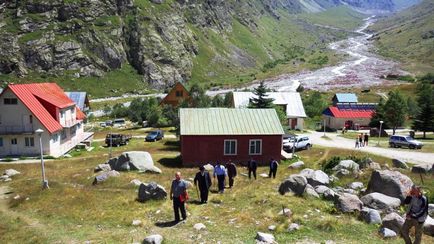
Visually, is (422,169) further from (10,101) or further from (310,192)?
(10,101)

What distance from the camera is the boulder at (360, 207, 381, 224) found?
20.8 m

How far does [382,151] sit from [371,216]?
34024mm

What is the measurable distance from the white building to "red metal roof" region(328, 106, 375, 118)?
26.6 feet

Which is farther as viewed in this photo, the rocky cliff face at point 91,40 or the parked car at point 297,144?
the rocky cliff face at point 91,40

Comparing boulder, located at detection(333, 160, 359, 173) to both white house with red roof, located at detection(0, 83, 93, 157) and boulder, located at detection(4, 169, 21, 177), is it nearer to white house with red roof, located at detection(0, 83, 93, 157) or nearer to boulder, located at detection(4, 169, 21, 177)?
boulder, located at detection(4, 169, 21, 177)

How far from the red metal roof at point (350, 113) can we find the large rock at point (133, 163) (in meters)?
54.5

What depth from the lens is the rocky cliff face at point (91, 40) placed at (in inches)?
5458

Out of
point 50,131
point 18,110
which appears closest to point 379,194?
point 50,131

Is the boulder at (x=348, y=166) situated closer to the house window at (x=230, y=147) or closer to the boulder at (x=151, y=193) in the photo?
the house window at (x=230, y=147)

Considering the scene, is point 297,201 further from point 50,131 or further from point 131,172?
point 50,131

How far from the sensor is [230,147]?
4588 cm

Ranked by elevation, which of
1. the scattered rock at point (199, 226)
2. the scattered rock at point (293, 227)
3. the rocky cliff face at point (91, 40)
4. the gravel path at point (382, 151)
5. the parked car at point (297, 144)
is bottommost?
the gravel path at point (382, 151)

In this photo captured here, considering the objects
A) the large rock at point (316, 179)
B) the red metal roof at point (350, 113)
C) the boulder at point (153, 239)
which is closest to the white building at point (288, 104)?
the red metal roof at point (350, 113)

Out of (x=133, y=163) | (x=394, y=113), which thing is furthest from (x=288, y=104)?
(x=133, y=163)
